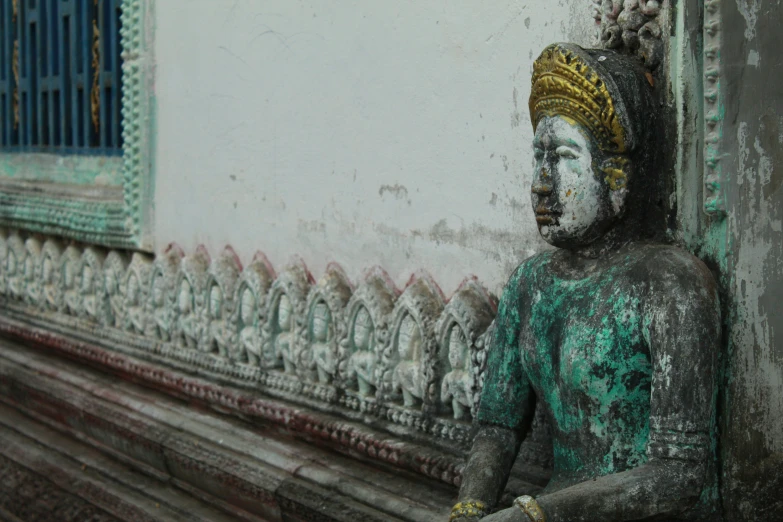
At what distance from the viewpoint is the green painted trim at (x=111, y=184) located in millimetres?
4500

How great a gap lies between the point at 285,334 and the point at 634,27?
5.75ft

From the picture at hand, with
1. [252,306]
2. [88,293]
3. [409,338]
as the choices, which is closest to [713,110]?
[409,338]

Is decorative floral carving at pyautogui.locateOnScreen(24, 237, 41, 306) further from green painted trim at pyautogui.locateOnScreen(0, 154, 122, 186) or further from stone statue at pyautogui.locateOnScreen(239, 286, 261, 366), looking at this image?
stone statue at pyautogui.locateOnScreen(239, 286, 261, 366)

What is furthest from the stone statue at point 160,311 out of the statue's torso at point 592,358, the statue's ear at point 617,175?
the statue's ear at point 617,175

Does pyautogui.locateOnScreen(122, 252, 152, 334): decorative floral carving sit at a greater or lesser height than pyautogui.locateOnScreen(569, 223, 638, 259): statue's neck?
lesser

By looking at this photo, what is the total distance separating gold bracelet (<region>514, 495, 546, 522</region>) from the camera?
6.79 feet

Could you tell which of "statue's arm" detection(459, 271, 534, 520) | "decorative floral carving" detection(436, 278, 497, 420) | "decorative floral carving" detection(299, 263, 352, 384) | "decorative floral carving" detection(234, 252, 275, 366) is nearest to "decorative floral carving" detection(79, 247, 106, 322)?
"decorative floral carving" detection(234, 252, 275, 366)

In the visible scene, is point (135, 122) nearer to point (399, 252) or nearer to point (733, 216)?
point (399, 252)

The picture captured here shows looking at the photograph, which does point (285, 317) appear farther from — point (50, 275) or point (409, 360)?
point (50, 275)

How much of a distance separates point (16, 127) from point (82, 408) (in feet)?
5.76

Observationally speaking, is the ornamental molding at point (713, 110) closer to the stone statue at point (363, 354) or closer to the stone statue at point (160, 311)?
the stone statue at point (363, 354)

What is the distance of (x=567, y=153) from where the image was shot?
7.54 ft

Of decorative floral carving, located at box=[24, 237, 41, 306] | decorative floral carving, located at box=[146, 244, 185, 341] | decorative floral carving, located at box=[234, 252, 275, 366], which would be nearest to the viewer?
decorative floral carving, located at box=[234, 252, 275, 366]

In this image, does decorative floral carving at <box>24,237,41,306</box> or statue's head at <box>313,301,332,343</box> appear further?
decorative floral carving at <box>24,237,41,306</box>
